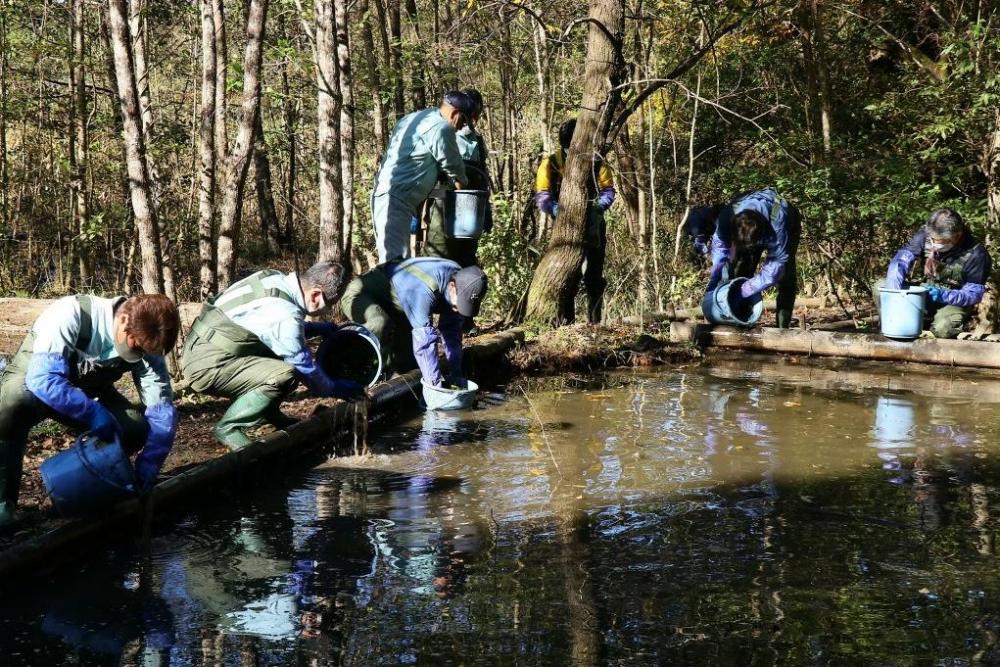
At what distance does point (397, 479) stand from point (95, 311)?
6.74 feet

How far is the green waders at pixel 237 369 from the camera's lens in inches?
238

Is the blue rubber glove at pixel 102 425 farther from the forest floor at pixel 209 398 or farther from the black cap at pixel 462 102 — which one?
the black cap at pixel 462 102

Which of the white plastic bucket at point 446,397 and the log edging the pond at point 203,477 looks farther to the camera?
the white plastic bucket at point 446,397

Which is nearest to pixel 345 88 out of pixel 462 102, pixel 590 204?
pixel 462 102

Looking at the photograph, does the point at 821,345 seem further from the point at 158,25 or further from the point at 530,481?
the point at 158,25

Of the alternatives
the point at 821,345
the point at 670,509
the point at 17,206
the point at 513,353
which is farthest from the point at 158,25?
the point at 670,509

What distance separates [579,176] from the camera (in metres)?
10.4

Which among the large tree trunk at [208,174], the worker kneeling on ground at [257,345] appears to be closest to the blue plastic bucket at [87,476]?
the worker kneeling on ground at [257,345]

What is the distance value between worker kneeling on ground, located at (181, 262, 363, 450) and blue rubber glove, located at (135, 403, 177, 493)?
3.74 ft

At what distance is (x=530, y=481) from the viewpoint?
19.5ft

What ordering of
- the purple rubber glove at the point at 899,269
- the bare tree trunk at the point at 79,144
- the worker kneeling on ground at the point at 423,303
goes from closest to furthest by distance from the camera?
the worker kneeling on ground at the point at 423,303, the purple rubber glove at the point at 899,269, the bare tree trunk at the point at 79,144

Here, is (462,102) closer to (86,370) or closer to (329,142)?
(329,142)

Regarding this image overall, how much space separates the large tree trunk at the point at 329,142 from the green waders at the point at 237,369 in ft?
10.8

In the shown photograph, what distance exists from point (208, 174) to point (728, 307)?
4820 mm
